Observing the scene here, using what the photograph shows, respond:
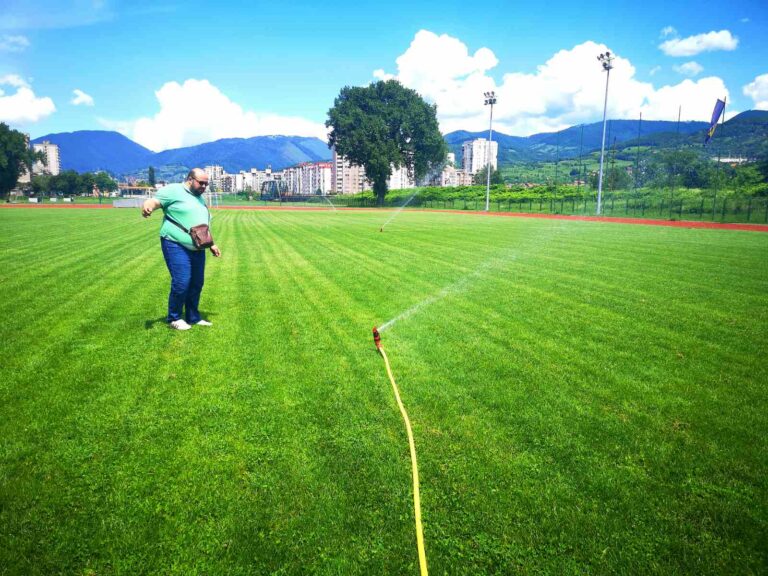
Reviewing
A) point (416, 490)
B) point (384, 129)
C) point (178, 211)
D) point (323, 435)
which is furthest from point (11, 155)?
point (416, 490)

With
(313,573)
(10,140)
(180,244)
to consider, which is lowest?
(313,573)

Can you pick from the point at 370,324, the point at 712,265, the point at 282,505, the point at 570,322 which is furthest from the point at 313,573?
the point at 712,265

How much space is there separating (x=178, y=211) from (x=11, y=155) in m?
114

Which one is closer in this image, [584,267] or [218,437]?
[218,437]

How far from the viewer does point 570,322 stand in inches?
269

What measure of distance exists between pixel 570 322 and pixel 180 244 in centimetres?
612

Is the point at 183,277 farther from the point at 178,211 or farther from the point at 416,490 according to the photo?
the point at 416,490

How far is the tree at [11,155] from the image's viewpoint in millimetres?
86344

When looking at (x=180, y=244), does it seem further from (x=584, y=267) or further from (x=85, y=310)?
(x=584, y=267)

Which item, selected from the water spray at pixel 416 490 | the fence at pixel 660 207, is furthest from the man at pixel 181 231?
the fence at pixel 660 207

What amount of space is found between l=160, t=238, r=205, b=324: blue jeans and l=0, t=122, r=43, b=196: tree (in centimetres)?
10982

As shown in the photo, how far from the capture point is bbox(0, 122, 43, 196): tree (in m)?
86.3

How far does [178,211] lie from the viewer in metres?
6.13

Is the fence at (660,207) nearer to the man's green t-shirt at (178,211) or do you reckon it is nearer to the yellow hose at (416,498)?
the yellow hose at (416,498)
